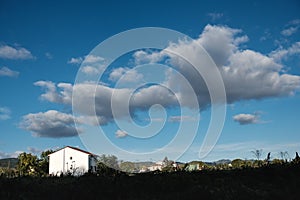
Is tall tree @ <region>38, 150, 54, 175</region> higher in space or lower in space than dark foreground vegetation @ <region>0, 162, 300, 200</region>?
higher

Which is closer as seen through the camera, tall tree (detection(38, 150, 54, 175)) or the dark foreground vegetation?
the dark foreground vegetation

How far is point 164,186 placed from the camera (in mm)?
9625

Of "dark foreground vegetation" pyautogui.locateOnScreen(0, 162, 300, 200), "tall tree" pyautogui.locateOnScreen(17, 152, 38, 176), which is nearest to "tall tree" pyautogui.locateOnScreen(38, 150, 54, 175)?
"tall tree" pyautogui.locateOnScreen(17, 152, 38, 176)

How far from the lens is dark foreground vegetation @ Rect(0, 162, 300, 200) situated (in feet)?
29.3

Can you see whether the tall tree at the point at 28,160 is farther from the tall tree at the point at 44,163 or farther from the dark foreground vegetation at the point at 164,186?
the dark foreground vegetation at the point at 164,186

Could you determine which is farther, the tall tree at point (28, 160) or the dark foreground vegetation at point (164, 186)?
the tall tree at point (28, 160)

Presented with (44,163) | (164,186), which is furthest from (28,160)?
(164,186)

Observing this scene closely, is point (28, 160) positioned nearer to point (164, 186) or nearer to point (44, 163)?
point (44, 163)

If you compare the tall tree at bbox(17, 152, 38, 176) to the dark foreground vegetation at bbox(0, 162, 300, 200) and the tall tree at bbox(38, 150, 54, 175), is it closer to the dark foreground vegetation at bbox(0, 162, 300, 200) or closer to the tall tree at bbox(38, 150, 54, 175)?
the tall tree at bbox(38, 150, 54, 175)

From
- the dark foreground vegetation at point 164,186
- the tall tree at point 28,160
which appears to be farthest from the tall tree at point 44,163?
the dark foreground vegetation at point 164,186

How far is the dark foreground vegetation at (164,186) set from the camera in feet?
29.3

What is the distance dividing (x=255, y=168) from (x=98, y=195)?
19.3 feet

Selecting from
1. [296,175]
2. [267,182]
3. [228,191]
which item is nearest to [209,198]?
[228,191]

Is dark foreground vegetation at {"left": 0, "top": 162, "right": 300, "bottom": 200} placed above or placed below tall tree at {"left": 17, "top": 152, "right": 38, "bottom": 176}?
below
